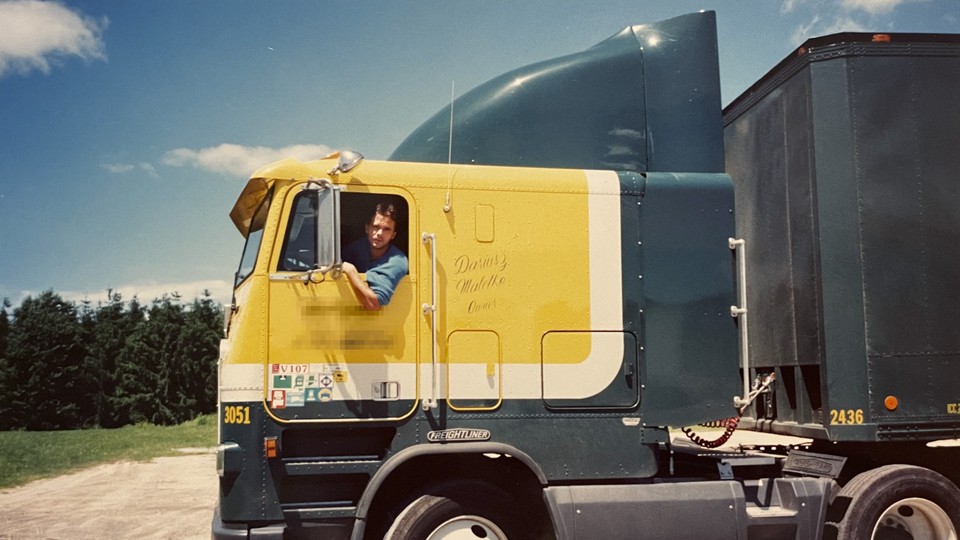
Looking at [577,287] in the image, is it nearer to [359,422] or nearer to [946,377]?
[359,422]

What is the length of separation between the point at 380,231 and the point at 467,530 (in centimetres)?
213

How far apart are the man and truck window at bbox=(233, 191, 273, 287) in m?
0.64

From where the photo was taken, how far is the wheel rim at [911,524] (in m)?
6.08

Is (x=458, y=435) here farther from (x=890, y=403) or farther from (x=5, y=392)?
(x=5, y=392)

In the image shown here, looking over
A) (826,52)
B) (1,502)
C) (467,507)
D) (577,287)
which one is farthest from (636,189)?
(1,502)

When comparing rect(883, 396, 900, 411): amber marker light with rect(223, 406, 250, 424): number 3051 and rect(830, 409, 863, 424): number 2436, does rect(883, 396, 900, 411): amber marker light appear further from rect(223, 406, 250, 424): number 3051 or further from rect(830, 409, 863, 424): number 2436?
rect(223, 406, 250, 424): number 3051

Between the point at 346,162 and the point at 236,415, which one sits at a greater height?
the point at 346,162

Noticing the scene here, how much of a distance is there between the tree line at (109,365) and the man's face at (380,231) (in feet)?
177

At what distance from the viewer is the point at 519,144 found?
20.5ft

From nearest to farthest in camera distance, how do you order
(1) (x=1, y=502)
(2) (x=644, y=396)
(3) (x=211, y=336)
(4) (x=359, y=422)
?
(4) (x=359, y=422)
(2) (x=644, y=396)
(1) (x=1, y=502)
(3) (x=211, y=336)

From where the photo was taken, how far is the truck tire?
597 centimetres

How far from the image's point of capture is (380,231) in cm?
563

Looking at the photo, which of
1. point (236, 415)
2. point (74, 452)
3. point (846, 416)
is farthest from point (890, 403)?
point (74, 452)

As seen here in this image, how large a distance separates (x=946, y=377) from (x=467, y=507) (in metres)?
3.68
